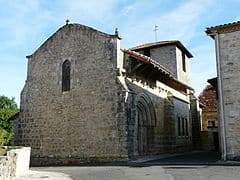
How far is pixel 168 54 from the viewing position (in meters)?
28.2

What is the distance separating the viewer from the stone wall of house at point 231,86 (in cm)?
1537

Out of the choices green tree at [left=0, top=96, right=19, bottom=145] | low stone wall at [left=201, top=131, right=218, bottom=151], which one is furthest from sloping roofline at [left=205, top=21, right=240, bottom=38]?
low stone wall at [left=201, top=131, right=218, bottom=151]

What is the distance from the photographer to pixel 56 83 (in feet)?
66.5

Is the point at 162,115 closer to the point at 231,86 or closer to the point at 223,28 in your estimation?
the point at 231,86

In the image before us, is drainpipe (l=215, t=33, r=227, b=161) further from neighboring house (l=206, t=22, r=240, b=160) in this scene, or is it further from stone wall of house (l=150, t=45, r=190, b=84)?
stone wall of house (l=150, t=45, r=190, b=84)

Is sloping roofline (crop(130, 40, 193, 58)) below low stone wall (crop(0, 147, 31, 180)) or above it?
above

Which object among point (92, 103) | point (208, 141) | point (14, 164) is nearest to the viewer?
point (14, 164)

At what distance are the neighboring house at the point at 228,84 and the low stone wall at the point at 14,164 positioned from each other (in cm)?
906

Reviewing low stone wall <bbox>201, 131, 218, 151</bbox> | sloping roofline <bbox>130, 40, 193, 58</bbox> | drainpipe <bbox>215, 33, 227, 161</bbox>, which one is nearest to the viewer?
drainpipe <bbox>215, 33, 227, 161</bbox>

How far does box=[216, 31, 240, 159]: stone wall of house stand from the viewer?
50.4 feet

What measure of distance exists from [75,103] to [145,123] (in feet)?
14.3

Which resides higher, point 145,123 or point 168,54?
point 168,54

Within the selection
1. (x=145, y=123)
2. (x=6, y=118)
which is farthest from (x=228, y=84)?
(x=6, y=118)

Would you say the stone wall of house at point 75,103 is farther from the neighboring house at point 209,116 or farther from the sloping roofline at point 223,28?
the neighboring house at point 209,116
